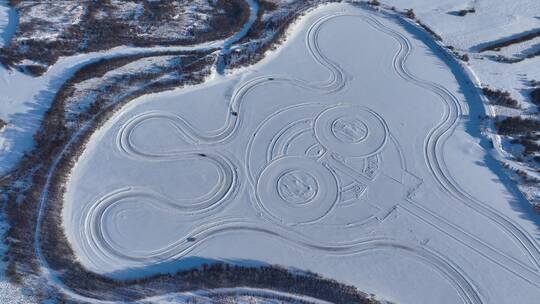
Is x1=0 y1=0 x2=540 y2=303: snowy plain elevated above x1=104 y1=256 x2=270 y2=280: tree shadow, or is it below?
above

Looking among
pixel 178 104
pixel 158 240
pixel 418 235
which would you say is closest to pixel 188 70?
pixel 178 104

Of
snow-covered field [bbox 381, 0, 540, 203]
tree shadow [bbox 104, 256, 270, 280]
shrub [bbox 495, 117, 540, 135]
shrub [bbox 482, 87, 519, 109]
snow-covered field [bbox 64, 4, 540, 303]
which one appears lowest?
tree shadow [bbox 104, 256, 270, 280]

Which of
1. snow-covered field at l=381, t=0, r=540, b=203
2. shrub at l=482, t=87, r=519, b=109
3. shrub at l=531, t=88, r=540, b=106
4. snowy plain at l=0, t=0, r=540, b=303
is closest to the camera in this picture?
snowy plain at l=0, t=0, r=540, b=303

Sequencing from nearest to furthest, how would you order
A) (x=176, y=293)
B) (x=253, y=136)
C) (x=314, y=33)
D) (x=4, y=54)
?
(x=176, y=293) < (x=253, y=136) < (x=4, y=54) < (x=314, y=33)

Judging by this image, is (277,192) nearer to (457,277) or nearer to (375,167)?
(375,167)

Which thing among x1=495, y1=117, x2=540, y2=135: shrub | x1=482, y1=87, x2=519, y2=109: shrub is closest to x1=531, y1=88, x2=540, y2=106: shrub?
x1=482, y1=87, x2=519, y2=109: shrub

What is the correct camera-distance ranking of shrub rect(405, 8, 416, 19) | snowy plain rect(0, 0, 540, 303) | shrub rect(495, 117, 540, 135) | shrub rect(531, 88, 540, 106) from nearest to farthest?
snowy plain rect(0, 0, 540, 303) < shrub rect(495, 117, 540, 135) < shrub rect(531, 88, 540, 106) < shrub rect(405, 8, 416, 19)

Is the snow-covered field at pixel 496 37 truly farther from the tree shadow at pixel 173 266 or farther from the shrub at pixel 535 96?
the tree shadow at pixel 173 266

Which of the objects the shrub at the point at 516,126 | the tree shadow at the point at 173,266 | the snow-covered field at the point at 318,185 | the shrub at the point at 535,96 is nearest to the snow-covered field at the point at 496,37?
the shrub at the point at 535,96

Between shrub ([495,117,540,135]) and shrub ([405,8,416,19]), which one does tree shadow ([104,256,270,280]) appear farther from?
shrub ([405,8,416,19])
